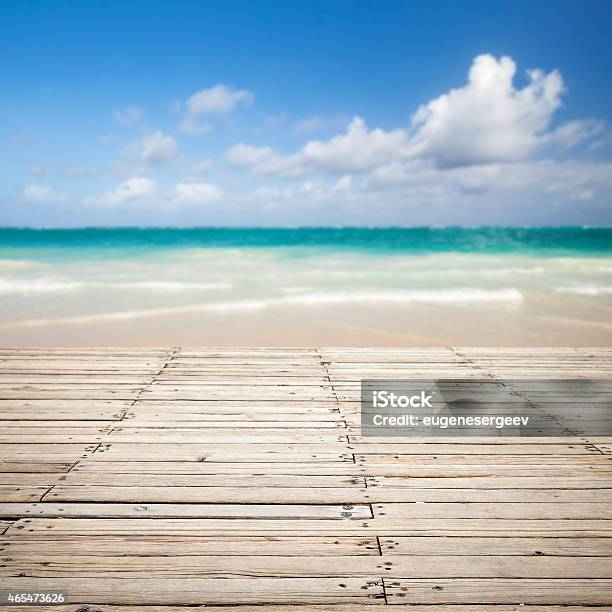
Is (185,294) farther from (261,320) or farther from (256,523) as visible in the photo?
(256,523)

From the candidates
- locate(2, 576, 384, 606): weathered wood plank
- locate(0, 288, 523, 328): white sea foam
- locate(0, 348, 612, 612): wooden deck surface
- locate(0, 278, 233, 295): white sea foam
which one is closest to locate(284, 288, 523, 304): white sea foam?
locate(0, 288, 523, 328): white sea foam

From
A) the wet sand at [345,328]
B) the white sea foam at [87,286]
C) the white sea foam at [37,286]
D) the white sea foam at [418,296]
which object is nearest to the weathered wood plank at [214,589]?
the wet sand at [345,328]

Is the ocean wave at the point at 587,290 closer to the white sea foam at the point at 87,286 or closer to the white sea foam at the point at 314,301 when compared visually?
the white sea foam at the point at 314,301

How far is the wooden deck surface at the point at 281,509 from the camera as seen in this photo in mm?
2023

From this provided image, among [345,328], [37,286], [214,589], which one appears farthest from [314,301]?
[214,589]

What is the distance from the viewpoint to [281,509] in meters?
2.57

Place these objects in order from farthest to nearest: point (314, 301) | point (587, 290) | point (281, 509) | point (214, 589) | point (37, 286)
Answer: point (37, 286) → point (587, 290) → point (314, 301) → point (281, 509) → point (214, 589)

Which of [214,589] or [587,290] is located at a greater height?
[214,589]

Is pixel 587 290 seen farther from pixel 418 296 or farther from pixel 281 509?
pixel 281 509

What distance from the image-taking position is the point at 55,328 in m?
8.86

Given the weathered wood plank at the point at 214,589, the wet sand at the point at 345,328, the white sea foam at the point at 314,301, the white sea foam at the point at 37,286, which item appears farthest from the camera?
the white sea foam at the point at 37,286

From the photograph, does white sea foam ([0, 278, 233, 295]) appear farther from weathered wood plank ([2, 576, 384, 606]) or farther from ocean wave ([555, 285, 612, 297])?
weathered wood plank ([2, 576, 384, 606])

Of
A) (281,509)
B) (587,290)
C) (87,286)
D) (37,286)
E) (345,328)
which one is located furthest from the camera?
(37,286)

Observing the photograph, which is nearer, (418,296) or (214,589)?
(214,589)
